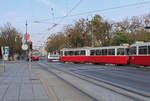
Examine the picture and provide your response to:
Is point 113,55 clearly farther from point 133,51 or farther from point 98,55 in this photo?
point 133,51

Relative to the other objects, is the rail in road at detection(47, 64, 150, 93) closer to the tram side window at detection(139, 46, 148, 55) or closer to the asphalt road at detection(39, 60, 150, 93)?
the asphalt road at detection(39, 60, 150, 93)

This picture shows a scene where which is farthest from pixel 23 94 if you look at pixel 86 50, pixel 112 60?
pixel 86 50

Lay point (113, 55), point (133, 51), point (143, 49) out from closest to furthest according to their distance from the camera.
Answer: point (143, 49)
point (133, 51)
point (113, 55)

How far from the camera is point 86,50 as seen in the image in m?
40.6

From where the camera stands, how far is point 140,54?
28578 millimetres

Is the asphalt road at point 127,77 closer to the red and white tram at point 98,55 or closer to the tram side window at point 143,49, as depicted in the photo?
the tram side window at point 143,49

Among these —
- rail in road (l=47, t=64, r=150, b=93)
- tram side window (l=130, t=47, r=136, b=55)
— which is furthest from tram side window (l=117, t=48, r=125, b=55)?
rail in road (l=47, t=64, r=150, b=93)

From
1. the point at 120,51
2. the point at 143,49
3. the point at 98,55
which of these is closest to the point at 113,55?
the point at 120,51

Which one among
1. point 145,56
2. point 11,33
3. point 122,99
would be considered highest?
point 11,33

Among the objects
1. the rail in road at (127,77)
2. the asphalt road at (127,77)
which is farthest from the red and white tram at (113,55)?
the rail in road at (127,77)

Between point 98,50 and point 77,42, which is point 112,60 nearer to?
point 98,50

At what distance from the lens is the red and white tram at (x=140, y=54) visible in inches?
1070

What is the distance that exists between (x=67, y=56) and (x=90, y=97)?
3618 cm

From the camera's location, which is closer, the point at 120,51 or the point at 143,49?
the point at 143,49
